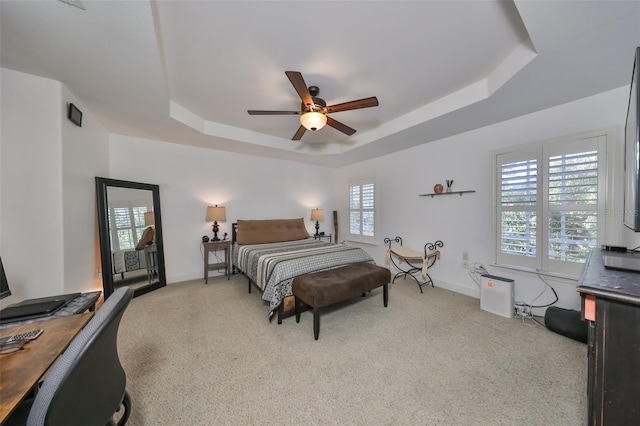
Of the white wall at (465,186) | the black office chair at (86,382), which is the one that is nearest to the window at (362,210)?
the white wall at (465,186)

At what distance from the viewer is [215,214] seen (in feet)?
13.0

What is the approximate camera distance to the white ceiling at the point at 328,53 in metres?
1.50

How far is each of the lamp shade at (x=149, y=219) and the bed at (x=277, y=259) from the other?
4.19 ft

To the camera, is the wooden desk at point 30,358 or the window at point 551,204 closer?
the wooden desk at point 30,358

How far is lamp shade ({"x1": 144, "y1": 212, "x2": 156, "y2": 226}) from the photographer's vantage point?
352 centimetres

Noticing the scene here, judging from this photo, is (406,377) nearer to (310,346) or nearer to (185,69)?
(310,346)

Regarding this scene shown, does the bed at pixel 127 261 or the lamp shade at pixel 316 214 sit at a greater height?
the lamp shade at pixel 316 214

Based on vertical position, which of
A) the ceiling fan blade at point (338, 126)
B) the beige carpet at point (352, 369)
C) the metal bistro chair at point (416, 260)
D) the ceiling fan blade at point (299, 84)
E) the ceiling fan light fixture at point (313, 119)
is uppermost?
the ceiling fan blade at point (299, 84)

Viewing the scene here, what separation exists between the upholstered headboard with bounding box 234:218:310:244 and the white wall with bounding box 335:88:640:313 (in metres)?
1.75

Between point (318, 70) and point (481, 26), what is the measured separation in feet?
4.46

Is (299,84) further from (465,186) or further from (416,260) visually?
(416,260)

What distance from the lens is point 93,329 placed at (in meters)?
0.71

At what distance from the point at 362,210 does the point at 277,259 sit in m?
2.86

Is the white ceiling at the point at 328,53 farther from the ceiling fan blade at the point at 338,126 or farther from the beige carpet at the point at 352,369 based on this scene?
the beige carpet at the point at 352,369
